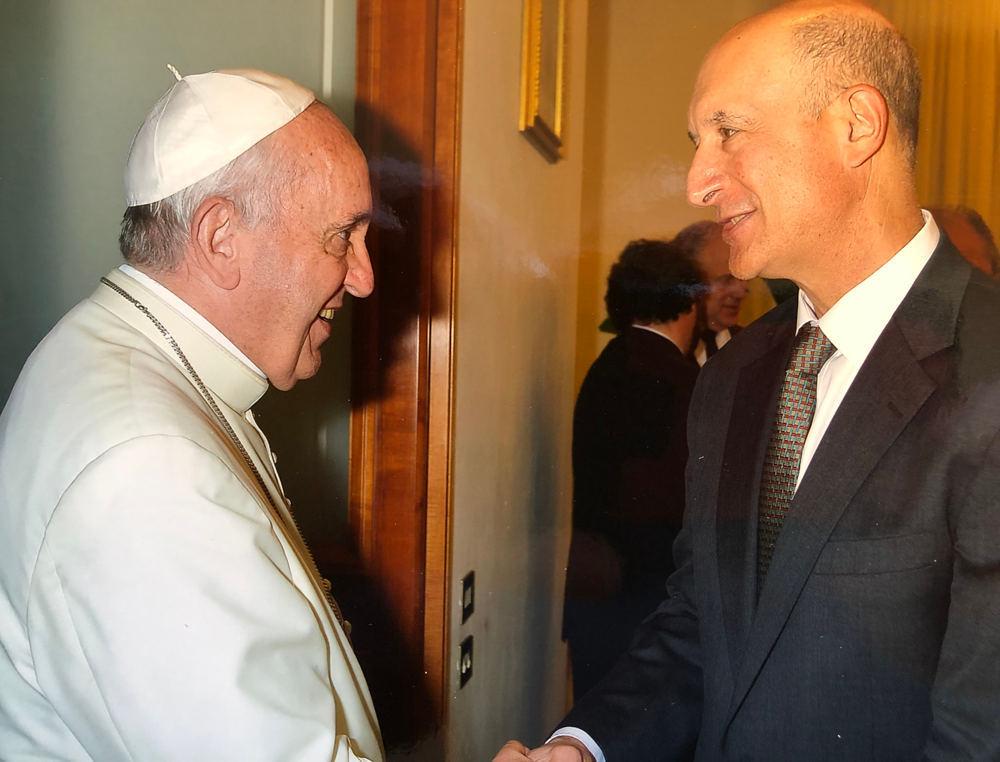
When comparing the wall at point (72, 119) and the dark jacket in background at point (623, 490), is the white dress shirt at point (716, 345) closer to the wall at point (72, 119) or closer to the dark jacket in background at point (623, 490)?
the dark jacket in background at point (623, 490)

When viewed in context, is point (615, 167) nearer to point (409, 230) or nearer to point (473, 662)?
point (409, 230)

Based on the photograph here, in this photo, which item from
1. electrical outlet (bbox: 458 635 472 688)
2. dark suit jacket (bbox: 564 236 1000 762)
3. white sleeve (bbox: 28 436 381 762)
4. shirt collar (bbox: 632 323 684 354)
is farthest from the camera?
electrical outlet (bbox: 458 635 472 688)

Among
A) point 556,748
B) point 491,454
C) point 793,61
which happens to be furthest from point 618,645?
point 793,61

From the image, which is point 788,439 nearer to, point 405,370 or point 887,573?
point 887,573

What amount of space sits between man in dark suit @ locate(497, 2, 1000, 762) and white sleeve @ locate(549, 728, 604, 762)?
0.02 metres

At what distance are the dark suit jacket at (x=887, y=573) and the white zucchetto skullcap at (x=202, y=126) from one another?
68 centimetres

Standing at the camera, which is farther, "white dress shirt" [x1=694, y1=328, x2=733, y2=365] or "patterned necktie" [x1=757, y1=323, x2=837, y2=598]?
"white dress shirt" [x1=694, y1=328, x2=733, y2=365]

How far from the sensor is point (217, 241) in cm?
74

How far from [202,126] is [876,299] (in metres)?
0.75

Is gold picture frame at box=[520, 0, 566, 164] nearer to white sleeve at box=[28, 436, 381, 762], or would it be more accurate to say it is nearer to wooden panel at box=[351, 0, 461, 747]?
wooden panel at box=[351, 0, 461, 747]

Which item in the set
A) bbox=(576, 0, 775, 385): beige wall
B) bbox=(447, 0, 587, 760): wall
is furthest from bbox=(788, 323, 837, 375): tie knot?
bbox=(447, 0, 587, 760): wall

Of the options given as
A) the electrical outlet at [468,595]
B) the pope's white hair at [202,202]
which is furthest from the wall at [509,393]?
the pope's white hair at [202,202]

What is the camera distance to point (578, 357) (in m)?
1.13

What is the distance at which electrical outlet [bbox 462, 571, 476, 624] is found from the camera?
1.25 meters
